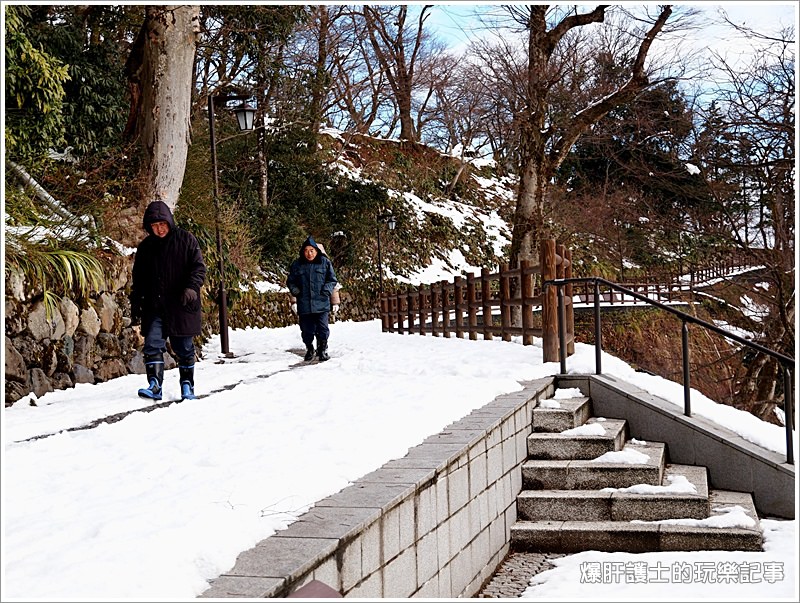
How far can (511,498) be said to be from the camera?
6121 mm

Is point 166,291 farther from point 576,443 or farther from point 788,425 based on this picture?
point 788,425

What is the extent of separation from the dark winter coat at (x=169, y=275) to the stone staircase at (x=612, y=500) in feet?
9.83

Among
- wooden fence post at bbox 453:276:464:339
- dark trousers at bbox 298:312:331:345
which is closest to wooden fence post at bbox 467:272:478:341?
wooden fence post at bbox 453:276:464:339

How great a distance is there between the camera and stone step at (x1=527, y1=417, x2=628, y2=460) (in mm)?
6668

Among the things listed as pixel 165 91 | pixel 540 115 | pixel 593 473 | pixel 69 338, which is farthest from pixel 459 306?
pixel 593 473

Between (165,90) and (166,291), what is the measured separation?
18.6ft

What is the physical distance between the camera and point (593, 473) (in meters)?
6.37

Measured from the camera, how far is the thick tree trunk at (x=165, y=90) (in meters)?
11.9

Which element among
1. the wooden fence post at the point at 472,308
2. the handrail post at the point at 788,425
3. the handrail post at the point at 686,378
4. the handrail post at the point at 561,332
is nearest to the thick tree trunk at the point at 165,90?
the wooden fence post at the point at 472,308

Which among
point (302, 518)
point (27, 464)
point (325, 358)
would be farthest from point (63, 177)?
point (302, 518)

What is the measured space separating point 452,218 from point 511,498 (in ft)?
107

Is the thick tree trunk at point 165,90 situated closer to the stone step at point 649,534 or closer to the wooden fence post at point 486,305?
the wooden fence post at point 486,305

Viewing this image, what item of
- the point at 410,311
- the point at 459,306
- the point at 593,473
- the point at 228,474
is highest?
the point at 459,306

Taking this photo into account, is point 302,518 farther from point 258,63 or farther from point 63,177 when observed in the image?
point 258,63
